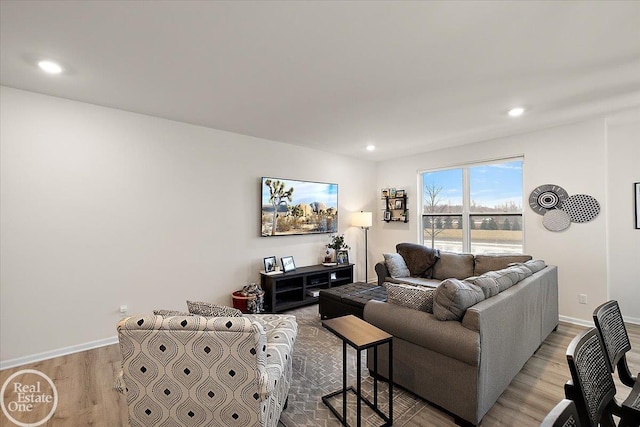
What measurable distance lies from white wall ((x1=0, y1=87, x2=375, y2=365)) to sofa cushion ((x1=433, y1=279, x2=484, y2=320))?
116 inches

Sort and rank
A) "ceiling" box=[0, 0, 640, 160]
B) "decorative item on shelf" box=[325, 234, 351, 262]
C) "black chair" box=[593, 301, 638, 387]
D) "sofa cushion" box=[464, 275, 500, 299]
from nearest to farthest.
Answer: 1. "black chair" box=[593, 301, 638, 387]
2. "ceiling" box=[0, 0, 640, 160]
3. "sofa cushion" box=[464, 275, 500, 299]
4. "decorative item on shelf" box=[325, 234, 351, 262]

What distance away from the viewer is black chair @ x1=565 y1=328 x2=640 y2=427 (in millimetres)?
975

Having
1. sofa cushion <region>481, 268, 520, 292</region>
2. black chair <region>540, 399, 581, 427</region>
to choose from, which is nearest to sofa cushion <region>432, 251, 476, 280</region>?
sofa cushion <region>481, 268, 520, 292</region>

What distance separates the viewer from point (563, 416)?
2.93 feet

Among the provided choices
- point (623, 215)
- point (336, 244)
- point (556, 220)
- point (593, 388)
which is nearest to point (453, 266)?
point (556, 220)

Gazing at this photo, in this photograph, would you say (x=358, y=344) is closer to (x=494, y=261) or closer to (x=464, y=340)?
(x=464, y=340)

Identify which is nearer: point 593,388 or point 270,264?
point 593,388

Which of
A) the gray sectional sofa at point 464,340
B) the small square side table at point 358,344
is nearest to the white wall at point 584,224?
the gray sectional sofa at point 464,340

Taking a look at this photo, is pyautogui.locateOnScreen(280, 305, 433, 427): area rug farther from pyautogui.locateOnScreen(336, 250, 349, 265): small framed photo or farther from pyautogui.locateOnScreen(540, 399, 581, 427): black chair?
pyautogui.locateOnScreen(336, 250, 349, 265): small framed photo

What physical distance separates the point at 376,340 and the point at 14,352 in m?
3.39

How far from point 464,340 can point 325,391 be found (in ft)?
3.84

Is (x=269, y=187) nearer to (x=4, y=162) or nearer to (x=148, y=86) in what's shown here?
(x=148, y=86)

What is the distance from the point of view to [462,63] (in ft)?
7.57

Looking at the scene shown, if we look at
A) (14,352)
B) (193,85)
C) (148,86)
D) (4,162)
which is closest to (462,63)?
(193,85)
